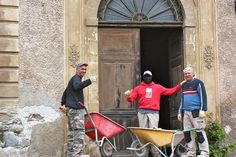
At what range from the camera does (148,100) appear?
1039 cm

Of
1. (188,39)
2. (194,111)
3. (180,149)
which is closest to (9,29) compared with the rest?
(188,39)

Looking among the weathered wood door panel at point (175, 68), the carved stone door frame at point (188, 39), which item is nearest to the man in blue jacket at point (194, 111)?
the carved stone door frame at point (188, 39)

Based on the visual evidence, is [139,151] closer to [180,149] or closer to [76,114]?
[180,149]

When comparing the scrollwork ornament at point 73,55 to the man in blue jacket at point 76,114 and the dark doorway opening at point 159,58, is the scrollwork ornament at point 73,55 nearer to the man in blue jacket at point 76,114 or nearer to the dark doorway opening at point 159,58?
the man in blue jacket at point 76,114

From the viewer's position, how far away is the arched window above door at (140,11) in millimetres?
11453

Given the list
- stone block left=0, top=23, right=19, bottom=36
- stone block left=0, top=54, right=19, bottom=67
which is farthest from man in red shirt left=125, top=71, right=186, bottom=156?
stone block left=0, top=23, right=19, bottom=36

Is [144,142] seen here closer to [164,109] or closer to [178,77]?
[178,77]

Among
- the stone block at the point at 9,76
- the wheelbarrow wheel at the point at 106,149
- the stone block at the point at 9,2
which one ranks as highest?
the stone block at the point at 9,2

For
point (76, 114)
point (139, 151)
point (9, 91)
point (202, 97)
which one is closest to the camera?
point (76, 114)

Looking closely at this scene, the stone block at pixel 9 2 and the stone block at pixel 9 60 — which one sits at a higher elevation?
the stone block at pixel 9 2

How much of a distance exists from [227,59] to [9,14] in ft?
15.8

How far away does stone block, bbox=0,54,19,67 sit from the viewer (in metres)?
10.3

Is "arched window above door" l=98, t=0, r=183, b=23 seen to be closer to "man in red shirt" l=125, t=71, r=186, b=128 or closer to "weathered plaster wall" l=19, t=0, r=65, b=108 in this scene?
"weathered plaster wall" l=19, t=0, r=65, b=108

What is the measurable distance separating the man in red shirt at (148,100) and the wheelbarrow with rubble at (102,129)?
0.98 metres
